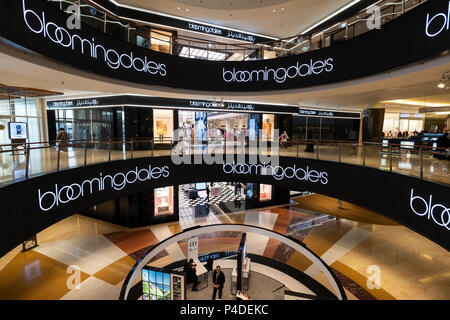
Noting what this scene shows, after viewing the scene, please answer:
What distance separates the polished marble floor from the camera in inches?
227

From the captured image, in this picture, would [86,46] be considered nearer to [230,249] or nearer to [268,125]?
[230,249]

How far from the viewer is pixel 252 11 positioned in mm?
12406

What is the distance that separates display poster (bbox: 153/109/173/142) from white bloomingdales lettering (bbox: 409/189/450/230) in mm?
12592

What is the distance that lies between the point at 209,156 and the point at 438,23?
380 inches

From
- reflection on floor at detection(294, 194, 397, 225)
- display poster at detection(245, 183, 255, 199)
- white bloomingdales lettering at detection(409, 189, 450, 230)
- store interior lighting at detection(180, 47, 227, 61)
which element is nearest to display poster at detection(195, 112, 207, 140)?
store interior lighting at detection(180, 47, 227, 61)

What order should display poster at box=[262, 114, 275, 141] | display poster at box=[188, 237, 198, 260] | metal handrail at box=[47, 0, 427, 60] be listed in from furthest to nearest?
1. display poster at box=[262, 114, 275, 141]
2. display poster at box=[188, 237, 198, 260]
3. metal handrail at box=[47, 0, 427, 60]

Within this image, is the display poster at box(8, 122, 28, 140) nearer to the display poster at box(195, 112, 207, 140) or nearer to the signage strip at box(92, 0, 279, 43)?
the signage strip at box(92, 0, 279, 43)

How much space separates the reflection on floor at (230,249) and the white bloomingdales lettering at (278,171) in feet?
13.1

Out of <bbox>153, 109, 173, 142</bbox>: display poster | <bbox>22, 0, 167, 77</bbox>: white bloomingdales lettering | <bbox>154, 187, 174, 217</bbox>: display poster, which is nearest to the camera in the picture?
<bbox>22, 0, 167, 77</bbox>: white bloomingdales lettering

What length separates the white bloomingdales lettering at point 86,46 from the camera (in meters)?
5.93

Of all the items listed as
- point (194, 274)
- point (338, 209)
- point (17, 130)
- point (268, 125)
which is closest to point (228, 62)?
point (268, 125)

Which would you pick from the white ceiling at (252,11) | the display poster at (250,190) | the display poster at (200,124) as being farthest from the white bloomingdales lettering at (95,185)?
the white ceiling at (252,11)

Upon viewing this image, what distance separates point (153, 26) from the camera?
43.8 feet

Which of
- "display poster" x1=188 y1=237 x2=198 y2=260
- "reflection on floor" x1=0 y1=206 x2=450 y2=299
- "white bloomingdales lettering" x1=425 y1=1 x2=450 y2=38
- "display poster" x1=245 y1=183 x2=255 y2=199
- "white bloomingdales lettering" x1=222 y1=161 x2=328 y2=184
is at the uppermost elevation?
"white bloomingdales lettering" x1=425 y1=1 x2=450 y2=38
